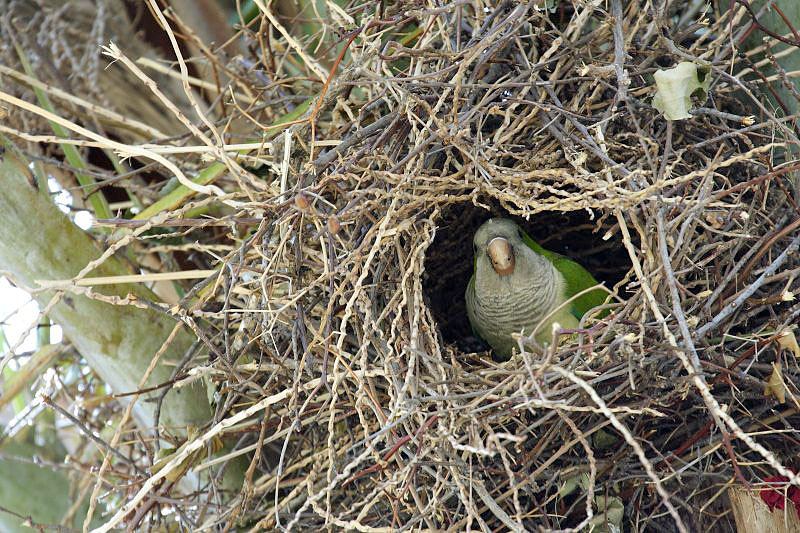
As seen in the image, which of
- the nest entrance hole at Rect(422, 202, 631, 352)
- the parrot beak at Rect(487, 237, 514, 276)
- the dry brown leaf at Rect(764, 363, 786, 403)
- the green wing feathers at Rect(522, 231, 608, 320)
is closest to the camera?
the dry brown leaf at Rect(764, 363, 786, 403)

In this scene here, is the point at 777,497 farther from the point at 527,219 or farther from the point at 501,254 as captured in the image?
the point at 501,254

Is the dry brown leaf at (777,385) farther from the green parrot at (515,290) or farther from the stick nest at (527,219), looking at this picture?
the green parrot at (515,290)

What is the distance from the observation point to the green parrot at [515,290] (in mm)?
2533

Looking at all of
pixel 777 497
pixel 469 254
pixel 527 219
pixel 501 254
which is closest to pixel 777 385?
pixel 777 497

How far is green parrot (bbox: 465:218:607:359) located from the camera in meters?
2.53

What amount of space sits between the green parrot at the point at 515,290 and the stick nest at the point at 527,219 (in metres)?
0.26

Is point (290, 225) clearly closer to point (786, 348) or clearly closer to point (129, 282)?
point (129, 282)

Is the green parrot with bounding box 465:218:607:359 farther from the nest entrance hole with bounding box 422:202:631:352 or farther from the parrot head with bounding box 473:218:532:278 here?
the nest entrance hole with bounding box 422:202:631:352

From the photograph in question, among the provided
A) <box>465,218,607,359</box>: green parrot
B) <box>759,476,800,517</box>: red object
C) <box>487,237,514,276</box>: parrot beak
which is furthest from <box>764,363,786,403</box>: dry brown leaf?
<box>487,237,514,276</box>: parrot beak

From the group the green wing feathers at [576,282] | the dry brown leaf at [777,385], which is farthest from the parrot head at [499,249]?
the dry brown leaf at [777,385]

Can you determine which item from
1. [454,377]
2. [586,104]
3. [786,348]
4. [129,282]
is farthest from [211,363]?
[786,348]

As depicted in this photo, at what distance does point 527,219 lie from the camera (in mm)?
1945

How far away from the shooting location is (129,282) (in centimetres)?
239

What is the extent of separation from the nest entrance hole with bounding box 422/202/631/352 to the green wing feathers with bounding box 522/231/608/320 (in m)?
0.17
